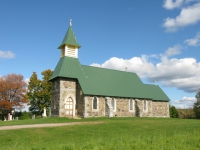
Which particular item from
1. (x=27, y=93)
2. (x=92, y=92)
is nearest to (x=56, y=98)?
(x=92, y=92)

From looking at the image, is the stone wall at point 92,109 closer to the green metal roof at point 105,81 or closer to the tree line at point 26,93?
the green metal roof at point 105,81

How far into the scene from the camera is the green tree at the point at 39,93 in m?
40.5

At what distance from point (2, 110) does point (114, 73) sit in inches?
941

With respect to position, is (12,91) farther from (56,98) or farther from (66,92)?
(66,92)

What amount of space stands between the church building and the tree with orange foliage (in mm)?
16620

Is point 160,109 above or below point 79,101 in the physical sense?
below

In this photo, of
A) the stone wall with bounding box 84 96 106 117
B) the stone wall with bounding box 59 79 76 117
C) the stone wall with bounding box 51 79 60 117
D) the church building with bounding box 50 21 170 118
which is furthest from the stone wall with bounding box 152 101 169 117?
the stone wall with bounding box 51 79 60 117

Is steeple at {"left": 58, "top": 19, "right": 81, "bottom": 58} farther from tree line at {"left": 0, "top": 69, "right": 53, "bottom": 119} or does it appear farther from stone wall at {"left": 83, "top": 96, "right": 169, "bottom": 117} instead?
tree line at {"left": 0, "top": 69, "right": 53, "bottom": 119}

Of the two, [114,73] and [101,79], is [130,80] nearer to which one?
[114,73]

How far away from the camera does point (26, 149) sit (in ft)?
26.9

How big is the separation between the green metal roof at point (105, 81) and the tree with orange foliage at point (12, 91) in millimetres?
17126

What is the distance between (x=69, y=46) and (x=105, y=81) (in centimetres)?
699

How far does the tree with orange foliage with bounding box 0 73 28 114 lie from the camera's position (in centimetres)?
4081

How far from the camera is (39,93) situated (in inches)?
1582
